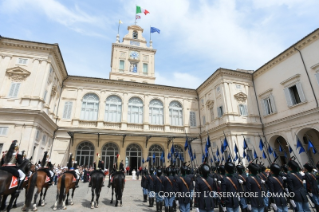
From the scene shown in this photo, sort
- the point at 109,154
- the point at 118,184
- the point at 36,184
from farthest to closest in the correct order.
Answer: the point at 109,154
the point at 118,184
the point at 36,184

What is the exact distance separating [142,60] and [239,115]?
17.9m

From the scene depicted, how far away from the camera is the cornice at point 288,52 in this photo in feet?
51.1

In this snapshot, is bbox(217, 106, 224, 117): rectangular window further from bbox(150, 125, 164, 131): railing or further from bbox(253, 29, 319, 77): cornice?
bbox(150, 125, 164, 131): railing

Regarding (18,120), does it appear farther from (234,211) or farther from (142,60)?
(142,60)

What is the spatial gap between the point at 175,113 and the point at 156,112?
276 centimetres

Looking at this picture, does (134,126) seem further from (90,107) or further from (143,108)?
(90,107)

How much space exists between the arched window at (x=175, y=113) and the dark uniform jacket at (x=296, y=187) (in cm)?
1877

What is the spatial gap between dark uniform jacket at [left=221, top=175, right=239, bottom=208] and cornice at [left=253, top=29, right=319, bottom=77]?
17.0 m

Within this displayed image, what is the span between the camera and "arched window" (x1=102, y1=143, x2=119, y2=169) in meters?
21.3

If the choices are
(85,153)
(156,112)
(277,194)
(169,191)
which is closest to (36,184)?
(169,191)

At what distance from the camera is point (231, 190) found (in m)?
5.36

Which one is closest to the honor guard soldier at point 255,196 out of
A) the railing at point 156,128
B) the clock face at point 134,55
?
the railing at point 156,128

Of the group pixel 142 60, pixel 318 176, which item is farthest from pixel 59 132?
pixel 318 176

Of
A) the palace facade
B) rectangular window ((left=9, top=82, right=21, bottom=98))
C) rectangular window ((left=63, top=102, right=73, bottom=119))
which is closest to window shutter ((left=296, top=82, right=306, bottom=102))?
the palace facade
